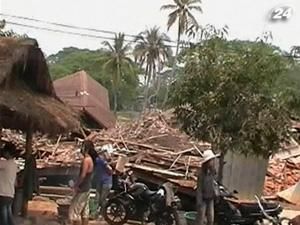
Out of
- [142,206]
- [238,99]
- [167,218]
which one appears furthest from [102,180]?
[238,99]

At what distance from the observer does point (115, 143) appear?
2520cm

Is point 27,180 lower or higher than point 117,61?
lower

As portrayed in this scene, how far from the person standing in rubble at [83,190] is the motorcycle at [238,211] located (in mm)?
2952

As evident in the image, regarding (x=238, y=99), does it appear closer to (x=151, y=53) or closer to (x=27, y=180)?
(x=27, y=180)

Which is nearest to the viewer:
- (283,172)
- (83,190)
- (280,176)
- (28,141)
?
(83,190)

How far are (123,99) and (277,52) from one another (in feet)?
231

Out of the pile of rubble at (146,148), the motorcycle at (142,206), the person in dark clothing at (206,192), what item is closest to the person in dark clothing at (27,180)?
the motorcycle at (142,206)

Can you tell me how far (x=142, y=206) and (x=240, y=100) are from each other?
3172 mm

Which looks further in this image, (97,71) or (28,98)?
(97,71)

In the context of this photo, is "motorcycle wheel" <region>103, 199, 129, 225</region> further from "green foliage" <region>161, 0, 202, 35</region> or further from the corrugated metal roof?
"green foliage" <region>161, 0, 202, 35</region>

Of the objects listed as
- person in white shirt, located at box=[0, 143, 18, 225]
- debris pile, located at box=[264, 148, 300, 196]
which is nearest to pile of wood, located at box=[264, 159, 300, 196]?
debris pile, located at box=[264, 148, 300, 196]

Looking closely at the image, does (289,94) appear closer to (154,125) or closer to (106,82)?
(154,125)

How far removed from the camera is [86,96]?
35.0 metres

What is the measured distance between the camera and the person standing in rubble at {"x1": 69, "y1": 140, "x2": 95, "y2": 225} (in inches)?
533
